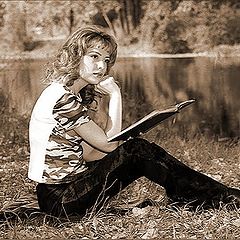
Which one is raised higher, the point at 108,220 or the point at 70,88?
the point at 70,88

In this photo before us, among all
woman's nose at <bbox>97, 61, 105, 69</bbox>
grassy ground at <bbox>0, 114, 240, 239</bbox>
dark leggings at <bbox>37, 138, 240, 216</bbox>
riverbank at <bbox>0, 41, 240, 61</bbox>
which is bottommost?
grassy ground at <bbox>0, 114, 240, 239</bbox>

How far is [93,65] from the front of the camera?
2961 millimetres

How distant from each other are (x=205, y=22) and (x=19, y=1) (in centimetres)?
140

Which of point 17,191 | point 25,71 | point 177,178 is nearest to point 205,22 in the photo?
point 25,71

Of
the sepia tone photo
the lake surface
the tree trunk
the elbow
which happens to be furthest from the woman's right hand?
the tree trunk

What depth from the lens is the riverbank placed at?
545cm

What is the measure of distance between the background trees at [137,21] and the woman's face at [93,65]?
101 inches

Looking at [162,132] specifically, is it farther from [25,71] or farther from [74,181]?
[74,181]

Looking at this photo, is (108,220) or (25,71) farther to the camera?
(25,71)

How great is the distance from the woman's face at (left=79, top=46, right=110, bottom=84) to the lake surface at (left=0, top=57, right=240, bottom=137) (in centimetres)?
232

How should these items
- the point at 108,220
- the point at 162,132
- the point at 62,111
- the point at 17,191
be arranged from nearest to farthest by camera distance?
the point at 62,111 < the point at 108,220 < the point at 17,191 < the point at 162,132

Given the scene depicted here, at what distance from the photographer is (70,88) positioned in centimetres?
294

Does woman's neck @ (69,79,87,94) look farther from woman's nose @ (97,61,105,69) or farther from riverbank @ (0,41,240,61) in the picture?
riverbank @ (0,41,240,61)

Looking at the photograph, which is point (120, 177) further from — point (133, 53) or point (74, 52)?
point (133, 53)
